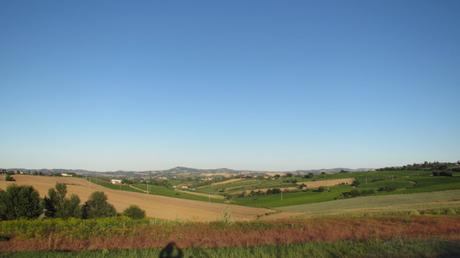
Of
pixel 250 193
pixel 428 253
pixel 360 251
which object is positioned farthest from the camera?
pixel 250 193

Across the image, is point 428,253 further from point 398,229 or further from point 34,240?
point 34,240

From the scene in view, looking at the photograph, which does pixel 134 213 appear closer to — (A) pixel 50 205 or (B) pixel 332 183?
(A) pixel 50 205

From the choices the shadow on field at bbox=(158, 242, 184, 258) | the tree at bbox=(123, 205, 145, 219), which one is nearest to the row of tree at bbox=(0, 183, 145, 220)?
the tree at bbox=(123, 205, 145, 219)

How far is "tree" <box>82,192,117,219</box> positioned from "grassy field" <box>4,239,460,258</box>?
36451 mm

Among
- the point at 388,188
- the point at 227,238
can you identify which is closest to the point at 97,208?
the point at 227,238

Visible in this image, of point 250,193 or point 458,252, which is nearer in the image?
point 458,252

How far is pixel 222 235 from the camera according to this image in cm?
2370

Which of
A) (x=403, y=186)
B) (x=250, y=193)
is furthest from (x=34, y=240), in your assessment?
(x=250, y=193)

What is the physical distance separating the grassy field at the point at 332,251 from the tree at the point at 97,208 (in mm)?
36451

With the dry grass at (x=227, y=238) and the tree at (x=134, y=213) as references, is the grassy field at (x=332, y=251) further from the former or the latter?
the tree at (x=134, y=213)

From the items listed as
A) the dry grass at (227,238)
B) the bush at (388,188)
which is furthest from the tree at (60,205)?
the bush at (388,188)

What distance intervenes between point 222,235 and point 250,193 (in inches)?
3702

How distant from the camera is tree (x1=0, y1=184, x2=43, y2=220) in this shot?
46719mm

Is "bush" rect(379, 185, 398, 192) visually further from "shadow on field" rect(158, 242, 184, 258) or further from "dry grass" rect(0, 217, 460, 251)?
"shadow on field" rect(158, 242, 184, 258)
